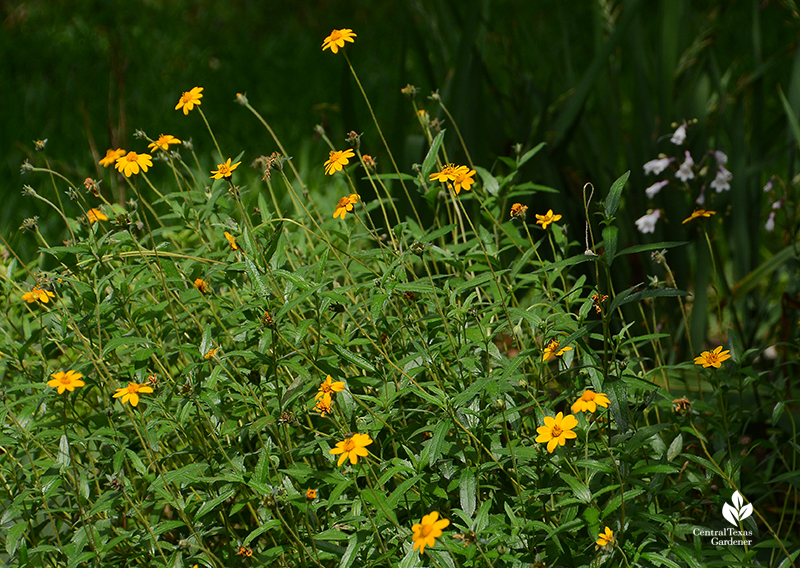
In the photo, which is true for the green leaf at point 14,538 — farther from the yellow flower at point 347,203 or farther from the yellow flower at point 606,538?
the yellow flower at point 606,538

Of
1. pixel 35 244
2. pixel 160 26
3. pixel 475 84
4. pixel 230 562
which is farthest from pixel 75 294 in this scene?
pixel 160 26

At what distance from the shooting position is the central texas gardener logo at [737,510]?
1.34m

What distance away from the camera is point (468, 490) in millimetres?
1265

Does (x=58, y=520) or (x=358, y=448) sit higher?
(x=358, y=448)

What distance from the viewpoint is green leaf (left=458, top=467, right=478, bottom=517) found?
1.25 m

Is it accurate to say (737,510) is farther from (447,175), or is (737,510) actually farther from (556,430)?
(447,175)

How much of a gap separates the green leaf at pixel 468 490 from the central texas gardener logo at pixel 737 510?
1.64 ft

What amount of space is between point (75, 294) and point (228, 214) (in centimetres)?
40

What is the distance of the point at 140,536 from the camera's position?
1387 millimetres

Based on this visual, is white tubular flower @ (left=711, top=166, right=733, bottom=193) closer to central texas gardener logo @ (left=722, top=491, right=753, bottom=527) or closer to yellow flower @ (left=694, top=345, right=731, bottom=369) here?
yellow flower @ (left=694, top=345, right=731, bottom=369)

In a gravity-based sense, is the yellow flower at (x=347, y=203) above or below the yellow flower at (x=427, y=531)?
above

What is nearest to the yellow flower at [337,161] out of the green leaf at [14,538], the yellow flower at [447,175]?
the yellow flower at [447,175]

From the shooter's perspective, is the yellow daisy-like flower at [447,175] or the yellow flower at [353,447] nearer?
the yellow flower at [353,447]

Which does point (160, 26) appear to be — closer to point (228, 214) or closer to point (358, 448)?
point (228, 214)
